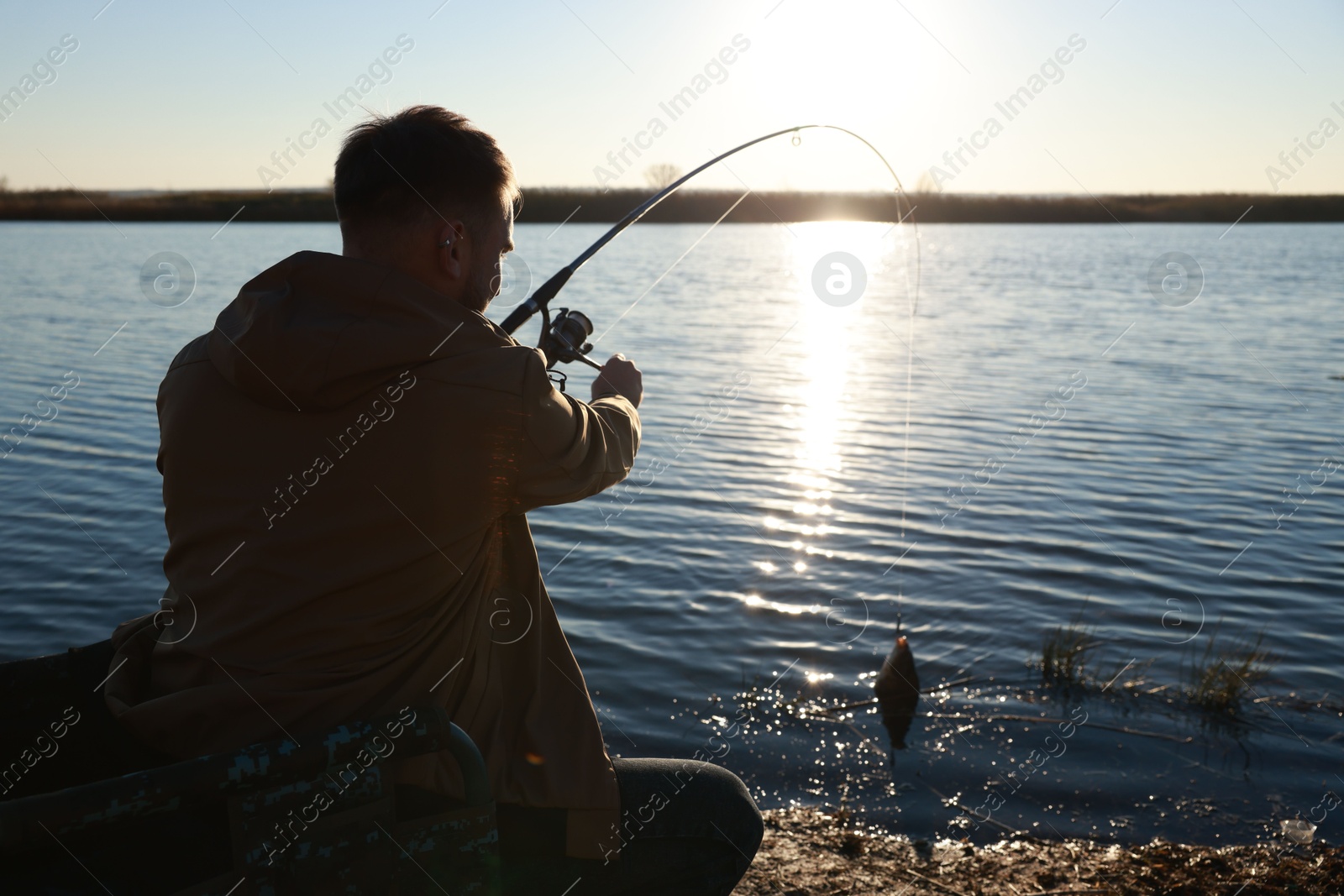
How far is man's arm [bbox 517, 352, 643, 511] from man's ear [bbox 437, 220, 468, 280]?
284 millimetres

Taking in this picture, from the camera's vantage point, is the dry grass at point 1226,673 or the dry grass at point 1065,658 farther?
the dry grass at point 1065,658

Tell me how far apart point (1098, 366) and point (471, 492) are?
1511 centimetres

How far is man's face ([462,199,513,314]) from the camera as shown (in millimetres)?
1909

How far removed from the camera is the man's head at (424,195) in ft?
5.98

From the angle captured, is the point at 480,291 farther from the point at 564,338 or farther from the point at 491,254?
the point at 564,338

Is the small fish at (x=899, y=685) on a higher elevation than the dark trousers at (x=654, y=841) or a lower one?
lower

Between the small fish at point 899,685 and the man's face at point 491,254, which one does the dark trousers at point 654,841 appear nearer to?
the man's face at point 491,254

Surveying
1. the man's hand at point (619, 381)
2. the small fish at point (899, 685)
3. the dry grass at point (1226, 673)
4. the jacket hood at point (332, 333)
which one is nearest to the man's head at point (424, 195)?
the jacket hood at point (332, 333)

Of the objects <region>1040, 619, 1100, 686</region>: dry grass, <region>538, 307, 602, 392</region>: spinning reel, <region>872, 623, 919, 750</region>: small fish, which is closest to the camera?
<region>538, 307, 602, 392</region>: spinning reel

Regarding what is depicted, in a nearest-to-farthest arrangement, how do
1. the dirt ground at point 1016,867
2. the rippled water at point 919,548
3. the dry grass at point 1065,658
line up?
the dirt ground at point 1016,867 → the rippled water at point 919,548 → the dry grass at point 1065,658

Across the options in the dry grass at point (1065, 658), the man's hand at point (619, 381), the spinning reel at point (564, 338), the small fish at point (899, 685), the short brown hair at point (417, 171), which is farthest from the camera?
the dry grass at point (1065, 658)

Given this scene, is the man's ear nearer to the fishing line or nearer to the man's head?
the man's head

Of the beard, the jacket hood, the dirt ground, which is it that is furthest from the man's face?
the dirt ground

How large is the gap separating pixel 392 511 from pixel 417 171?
602mm
